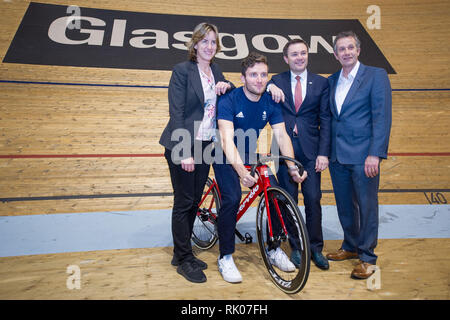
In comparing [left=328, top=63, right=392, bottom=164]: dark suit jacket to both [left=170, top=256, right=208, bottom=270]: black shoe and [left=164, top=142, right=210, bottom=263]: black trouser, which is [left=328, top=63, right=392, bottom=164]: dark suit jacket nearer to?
[left=164, top=142, right=210, bottom=263]: black trouser

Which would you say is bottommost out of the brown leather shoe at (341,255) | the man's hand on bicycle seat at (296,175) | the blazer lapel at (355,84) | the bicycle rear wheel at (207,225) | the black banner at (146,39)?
the brown leather shoe at (341,255)

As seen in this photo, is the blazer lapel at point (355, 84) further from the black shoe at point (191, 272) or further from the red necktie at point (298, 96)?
the black shoe at point (191, 272)

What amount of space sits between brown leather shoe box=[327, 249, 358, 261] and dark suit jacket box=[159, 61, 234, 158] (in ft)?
4.72

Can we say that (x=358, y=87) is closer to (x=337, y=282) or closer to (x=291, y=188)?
(x=291, y=188)

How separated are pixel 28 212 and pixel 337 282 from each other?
320 cm

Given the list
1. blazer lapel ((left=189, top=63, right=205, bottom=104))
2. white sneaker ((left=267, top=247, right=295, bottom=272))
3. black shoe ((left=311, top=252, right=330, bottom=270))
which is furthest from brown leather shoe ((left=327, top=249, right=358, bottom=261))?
blazer lapel ((left=189, top=63, right=205, bottom=104))

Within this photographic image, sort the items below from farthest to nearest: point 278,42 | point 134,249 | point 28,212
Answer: point 278,42, point 28,212, point 134,249

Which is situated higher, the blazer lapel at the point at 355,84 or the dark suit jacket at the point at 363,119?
the blazer lapel at the point at 355,84

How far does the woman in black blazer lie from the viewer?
220cm

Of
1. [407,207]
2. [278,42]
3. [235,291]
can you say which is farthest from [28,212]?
[278,42]

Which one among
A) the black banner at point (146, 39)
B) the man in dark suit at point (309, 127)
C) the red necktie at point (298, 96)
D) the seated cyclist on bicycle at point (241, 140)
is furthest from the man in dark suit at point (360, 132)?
the black banner at point (146, 39)

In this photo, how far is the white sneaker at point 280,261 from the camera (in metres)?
2.32

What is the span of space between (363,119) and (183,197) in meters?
1.43
